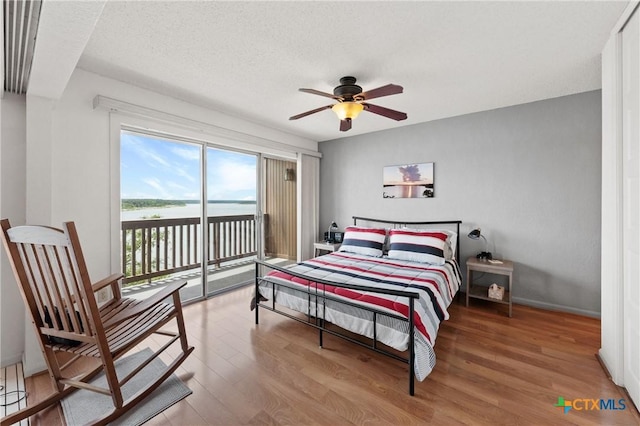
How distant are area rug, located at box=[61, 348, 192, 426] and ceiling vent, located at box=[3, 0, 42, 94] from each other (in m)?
2.19

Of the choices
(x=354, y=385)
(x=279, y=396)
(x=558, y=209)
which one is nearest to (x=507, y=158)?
(x=558, y=209)

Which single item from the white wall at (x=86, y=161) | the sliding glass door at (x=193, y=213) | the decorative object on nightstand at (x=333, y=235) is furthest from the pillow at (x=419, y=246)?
the white wall at (x=86, y=161)

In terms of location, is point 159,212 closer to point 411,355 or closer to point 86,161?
point 86,161

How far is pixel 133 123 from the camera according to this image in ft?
8.83

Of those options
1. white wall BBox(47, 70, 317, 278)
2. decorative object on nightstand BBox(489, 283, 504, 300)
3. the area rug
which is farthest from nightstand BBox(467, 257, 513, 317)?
white wall BBox(47, 70, 317, 278)

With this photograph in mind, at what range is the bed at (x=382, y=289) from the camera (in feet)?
6.20

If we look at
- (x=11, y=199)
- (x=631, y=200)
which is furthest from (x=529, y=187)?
(x=11, y=199)

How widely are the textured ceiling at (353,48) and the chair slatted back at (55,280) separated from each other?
1423 mm

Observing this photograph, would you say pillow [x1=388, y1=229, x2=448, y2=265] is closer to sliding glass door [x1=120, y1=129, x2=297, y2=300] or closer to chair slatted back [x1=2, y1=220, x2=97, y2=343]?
sliding glass door [x1=120, y1=129, x2=297, y2=300]

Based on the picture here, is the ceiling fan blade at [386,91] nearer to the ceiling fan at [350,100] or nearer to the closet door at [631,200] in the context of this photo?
the ceiling fan at [350,100]

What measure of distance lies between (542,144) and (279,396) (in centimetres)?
377

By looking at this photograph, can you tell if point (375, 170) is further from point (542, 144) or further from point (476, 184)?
point (542, 144)

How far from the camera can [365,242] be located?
3.68 metres

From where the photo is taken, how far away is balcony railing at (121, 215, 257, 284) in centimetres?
354
